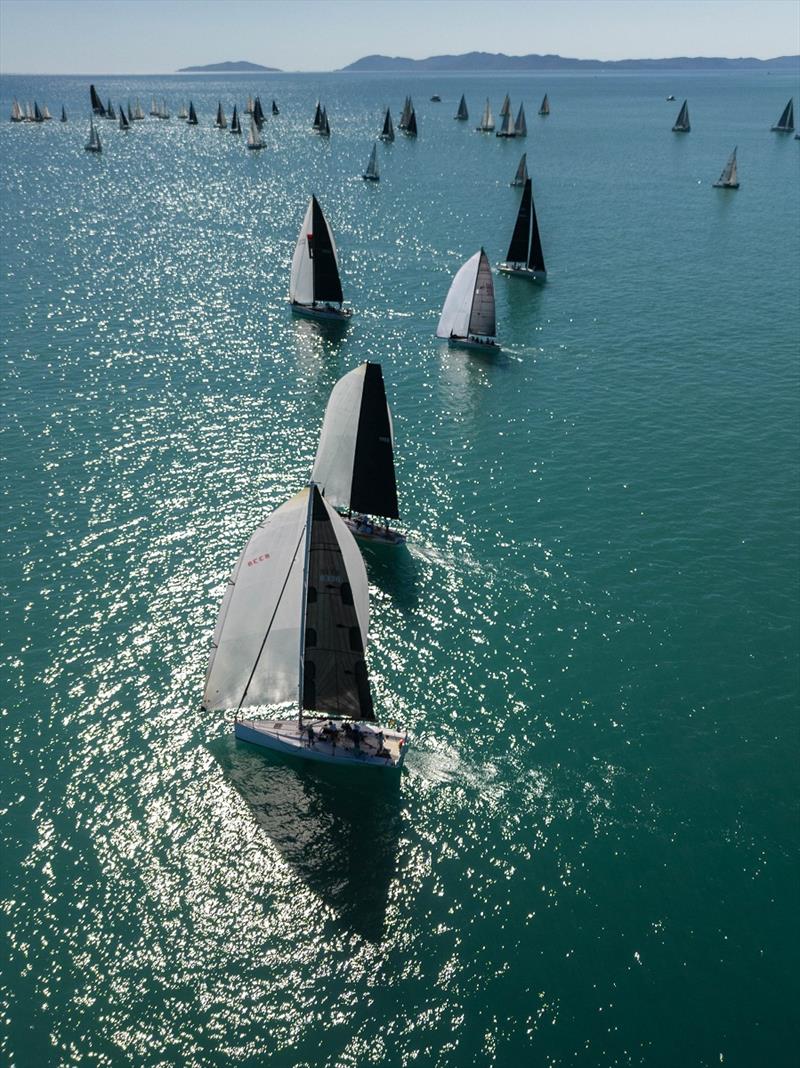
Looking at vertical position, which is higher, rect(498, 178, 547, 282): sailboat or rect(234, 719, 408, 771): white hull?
rect(498, 178, 547, 282): sailboat

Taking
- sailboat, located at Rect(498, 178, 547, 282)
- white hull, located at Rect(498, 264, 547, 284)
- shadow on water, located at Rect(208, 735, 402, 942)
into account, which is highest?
sailboat, located at Rect(498, 178, 547, 282)

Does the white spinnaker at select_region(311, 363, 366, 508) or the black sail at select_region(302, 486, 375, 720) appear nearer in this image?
the black sail at select_region(302, 486, 375, 720)

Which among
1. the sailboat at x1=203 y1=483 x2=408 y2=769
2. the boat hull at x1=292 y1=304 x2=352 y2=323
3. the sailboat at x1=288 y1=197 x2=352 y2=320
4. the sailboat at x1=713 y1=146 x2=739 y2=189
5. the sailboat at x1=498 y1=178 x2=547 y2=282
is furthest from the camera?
the sailboat at x1=713 y1=146 x2=739 y2=189

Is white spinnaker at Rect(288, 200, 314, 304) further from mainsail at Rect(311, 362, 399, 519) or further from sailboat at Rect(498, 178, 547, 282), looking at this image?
mainsail at Rect(311, 362, 399, 519)

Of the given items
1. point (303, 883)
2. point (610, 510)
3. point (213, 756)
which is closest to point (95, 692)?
point (213, 756)

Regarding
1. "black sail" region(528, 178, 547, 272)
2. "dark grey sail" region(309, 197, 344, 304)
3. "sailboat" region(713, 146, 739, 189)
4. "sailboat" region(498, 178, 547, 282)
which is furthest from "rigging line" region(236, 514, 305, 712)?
"sailboat" region(713, 146, 739, 189)

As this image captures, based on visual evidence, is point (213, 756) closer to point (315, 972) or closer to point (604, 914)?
point (315, 972)

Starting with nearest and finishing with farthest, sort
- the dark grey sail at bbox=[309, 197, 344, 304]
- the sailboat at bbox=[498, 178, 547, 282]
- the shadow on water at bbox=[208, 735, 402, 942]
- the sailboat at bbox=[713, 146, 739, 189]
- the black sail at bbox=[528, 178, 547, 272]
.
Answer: the shadow on water at bbox=[208, 735, 402, 942] → the dark grey sail at bbox=[309, 197, 344, 304] → the sailboat at bbox=[498, 178, 547, 282] → the black sail at bbox=[528, 178, 547, 272] → the sailboat at bbox=[713, 146, 739, 189]
